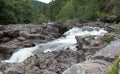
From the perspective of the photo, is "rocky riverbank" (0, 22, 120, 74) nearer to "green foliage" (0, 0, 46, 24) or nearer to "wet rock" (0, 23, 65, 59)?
"wet rock" (0, 23, 65, 59)

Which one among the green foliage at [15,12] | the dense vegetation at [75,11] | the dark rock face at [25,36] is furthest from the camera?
the green foliage at [15,12]

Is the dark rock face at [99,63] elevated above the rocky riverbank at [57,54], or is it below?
above

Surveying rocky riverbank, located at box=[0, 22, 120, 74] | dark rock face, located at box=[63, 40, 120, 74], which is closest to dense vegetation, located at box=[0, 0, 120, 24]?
rocky riverbank, located at box=[0, 22, 120, 74]

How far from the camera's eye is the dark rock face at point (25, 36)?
34.0 metres

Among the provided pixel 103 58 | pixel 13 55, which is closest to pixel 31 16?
pixel 13 55

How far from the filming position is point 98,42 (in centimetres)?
2073

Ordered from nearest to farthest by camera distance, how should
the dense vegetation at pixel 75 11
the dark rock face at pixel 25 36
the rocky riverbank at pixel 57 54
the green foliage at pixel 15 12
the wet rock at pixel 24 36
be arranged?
the rocky riverbank at pixel 57 54
the dark rock face at pixel 25 36
the wet rock at pixel 24 36
the dense vegetation at pixel 75 11
the green foliage at pixel 15 12

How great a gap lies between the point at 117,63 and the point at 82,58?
12320mm

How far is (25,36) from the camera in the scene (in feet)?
121

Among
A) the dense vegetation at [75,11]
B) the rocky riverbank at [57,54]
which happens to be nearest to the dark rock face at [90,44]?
the rocky riverbank at [57,54]

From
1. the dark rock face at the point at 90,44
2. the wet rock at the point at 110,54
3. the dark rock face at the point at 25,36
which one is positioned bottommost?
the dark rock face at the point at 25,36

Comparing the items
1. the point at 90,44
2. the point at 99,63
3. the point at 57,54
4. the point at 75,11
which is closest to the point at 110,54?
the point at 99,63

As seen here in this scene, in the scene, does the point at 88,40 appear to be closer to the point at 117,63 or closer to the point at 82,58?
the point at 82,58

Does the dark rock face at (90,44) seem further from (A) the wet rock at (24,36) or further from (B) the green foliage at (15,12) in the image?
(B) the green foliage at (15,12)
